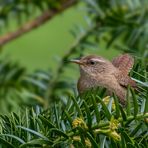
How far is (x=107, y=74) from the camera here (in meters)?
2.11

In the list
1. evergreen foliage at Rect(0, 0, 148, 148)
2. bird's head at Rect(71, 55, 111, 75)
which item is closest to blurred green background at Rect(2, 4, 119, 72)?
bird's head at Rect(71, 55, 111, 75)

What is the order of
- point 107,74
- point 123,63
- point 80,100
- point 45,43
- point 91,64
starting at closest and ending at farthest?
point 80,100
point 123,63
point 107,74
point 91,64
point 45,43

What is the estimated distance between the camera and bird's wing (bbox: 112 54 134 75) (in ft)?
5.73

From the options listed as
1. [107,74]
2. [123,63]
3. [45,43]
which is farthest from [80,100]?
[45,43]

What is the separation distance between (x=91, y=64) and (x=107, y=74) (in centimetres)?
41

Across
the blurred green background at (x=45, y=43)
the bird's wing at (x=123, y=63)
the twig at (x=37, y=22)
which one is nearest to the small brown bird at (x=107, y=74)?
the bird's wing at (x=123, y=63)

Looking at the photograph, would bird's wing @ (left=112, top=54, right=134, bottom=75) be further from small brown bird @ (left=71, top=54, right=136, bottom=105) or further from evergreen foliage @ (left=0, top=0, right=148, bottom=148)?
evergreen foliage @ (left=0, top=0, right=148, bottom=148)

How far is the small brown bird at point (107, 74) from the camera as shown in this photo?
172 cm

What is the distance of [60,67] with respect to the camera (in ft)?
7.05

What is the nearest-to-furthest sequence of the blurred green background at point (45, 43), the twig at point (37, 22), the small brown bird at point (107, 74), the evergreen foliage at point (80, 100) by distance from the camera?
1. the evergreen foliage at point (80, 100)
2. the small brown bird at point (107, 74)
3. the twig at point (37, 22)
4. the blurred green background at point (45, 43)

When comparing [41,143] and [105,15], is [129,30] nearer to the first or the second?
[105,15]

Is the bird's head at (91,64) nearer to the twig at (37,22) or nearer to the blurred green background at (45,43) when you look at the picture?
the twig at (37,22)

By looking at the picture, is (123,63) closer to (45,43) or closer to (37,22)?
(37,22)

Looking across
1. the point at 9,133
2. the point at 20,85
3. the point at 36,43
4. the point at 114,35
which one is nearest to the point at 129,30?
the point at 114,35
